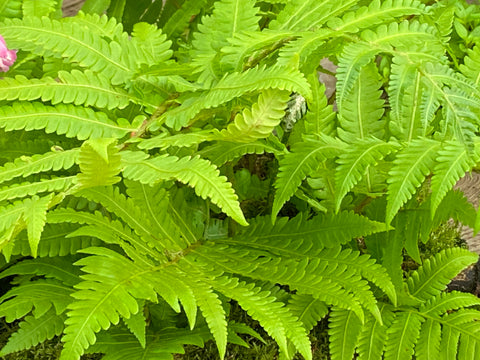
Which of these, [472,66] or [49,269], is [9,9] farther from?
[472,66]

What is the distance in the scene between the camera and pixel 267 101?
0.98 metres

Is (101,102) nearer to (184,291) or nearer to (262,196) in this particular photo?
(184,291)

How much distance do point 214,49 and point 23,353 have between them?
0.82 meters

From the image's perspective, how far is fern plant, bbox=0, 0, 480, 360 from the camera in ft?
3.24

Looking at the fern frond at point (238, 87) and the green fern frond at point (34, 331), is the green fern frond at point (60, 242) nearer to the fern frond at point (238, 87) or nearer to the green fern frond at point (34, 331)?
the green fern frond at point (34, 331)

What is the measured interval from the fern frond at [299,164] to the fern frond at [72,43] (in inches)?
14.0

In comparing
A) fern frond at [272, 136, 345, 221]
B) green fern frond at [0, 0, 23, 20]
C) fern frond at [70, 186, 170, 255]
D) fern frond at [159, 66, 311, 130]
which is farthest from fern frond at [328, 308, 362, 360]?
green fern frond at [0, 0, 23, 20]

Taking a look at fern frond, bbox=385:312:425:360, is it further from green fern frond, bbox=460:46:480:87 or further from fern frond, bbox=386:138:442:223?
green fern frond, bbox=460:46:480:87

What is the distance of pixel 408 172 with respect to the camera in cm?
106

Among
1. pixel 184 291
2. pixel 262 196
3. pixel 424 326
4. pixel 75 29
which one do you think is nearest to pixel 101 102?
pixel 75 29

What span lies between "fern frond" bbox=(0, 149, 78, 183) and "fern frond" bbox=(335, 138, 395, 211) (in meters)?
0.46

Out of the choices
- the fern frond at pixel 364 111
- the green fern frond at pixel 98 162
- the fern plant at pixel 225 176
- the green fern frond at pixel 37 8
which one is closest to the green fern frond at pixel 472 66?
the fern plant at pixel 225 176

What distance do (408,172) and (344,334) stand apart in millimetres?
412

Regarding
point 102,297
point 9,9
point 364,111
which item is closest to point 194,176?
point 102,297
